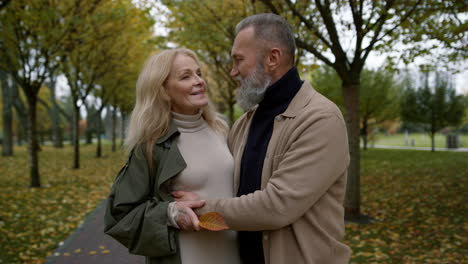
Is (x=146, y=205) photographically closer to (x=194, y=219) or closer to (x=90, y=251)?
(x=194, y=219)

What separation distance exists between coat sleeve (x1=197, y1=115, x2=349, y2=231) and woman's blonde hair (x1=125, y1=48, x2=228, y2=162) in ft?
2.46

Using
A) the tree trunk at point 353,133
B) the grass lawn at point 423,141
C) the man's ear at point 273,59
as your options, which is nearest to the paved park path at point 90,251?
the man's ear at point 273,59

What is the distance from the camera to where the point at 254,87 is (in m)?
2.19

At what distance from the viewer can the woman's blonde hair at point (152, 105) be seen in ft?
7.47

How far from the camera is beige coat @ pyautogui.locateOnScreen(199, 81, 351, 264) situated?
179 cm

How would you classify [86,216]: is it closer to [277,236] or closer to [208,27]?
[208,27]

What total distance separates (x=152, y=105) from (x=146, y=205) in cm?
65

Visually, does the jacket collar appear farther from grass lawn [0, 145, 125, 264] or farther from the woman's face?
grass lawn [0, 145, 125, 264]

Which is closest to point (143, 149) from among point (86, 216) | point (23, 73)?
point (86, 216)

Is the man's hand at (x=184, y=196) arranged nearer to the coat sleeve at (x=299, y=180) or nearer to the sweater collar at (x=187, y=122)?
the coat sleeve at (x=299, y=180)

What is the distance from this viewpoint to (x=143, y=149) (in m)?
2.23

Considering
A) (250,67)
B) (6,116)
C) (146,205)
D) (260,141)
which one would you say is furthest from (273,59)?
(6,116)

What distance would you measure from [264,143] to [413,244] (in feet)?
16.3

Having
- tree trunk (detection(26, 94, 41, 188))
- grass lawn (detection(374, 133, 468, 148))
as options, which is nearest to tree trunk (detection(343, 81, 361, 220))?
tree trunk (detection(26, 94, 41, 188))
